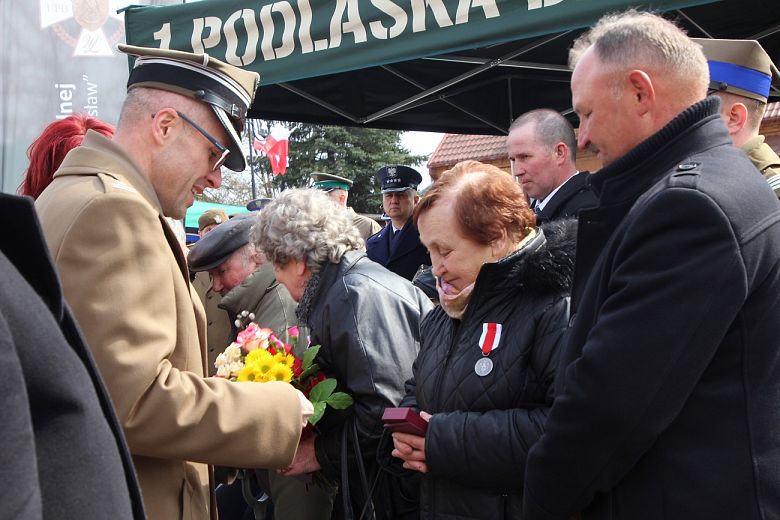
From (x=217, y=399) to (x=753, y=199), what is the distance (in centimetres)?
140

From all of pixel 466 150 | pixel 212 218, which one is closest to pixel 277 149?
pixel 466 150

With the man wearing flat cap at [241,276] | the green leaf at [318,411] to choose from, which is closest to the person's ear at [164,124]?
the green leaf at [318,411]

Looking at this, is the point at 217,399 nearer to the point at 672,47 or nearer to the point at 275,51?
the point at 672,47

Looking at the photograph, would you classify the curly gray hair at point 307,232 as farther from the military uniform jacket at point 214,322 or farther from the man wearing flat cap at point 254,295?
the military uniform jacket at point 214,322

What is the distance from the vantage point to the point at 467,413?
2.22 m

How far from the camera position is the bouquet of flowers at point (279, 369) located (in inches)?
104

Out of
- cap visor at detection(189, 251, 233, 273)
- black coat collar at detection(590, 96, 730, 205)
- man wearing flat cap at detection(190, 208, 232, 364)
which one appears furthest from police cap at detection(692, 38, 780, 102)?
man wearing flat cap at detection(190, 208, 232, 364)

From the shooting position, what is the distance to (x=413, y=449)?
7.70 feet

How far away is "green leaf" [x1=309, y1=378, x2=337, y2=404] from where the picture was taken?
2670mm


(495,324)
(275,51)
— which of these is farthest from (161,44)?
(495,324)

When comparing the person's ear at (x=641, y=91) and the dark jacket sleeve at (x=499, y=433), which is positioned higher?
the person's ear at (x=641, y=91)

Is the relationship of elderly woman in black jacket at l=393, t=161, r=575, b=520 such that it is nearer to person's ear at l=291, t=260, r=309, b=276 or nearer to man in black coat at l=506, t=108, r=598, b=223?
person's ear at l=291, t=260, r=309, b=276

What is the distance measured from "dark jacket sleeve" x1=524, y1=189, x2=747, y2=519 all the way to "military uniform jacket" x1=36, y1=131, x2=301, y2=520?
0.87m

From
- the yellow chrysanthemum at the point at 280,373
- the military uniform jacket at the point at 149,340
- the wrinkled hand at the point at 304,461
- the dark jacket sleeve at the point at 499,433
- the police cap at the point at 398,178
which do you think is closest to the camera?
the military uniform jacket at the point at 149,340
